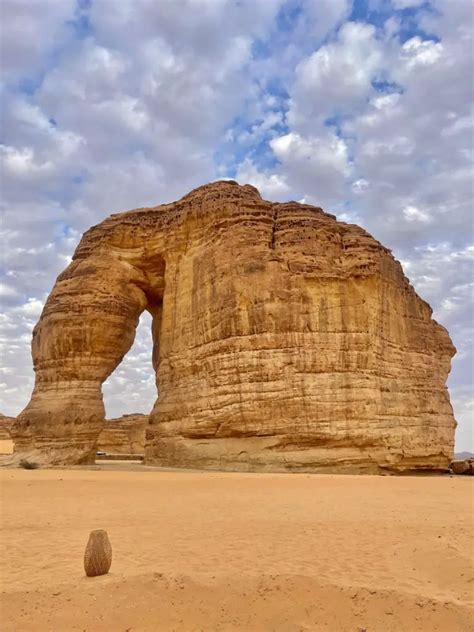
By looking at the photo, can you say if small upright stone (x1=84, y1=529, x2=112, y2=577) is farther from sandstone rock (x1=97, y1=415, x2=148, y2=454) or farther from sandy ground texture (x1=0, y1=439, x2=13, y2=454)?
sandy ground texture (x1=0, y1=439, x2=13, y2=454)

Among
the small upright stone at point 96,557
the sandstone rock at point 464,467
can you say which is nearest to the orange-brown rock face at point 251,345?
the sandstone rock at point 464,467

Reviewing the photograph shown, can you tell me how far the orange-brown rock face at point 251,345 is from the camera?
20391 mm

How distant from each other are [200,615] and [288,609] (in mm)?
857

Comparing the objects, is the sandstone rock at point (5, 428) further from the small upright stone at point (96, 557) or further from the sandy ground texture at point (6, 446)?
the small upright stone at point (96, 557)

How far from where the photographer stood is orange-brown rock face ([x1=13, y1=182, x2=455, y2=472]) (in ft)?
66.9

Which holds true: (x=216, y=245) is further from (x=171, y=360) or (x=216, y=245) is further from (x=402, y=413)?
(x=402, y=413)

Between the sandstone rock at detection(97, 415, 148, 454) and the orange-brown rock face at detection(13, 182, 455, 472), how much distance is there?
20279 mm

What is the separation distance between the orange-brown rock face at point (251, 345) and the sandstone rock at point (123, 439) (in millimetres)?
20279

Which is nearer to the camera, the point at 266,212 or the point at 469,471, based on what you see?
the point at 266,212

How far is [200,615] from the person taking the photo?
16.4 ft

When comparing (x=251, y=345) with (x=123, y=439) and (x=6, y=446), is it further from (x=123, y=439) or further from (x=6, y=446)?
(x=6, y=446)

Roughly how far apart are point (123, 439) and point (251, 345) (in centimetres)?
2915

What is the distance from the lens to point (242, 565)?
21.1ft

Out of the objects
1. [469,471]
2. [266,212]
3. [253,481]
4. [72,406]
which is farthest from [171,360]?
[469,471]
